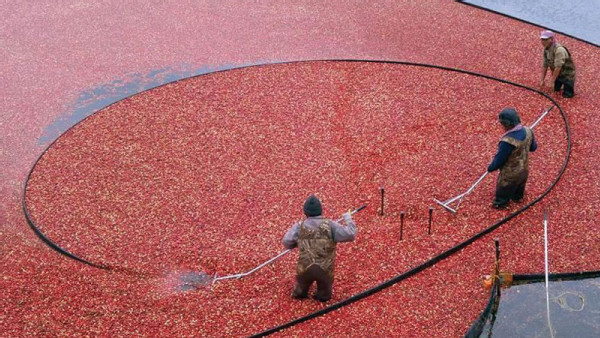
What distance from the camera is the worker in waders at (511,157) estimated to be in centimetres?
869

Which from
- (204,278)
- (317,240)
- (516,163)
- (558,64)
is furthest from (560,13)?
(204,278)

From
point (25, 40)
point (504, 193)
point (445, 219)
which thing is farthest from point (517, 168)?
point (25, 40)

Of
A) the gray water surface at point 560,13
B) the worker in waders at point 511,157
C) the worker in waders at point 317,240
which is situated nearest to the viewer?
the worker in waders at point 317,240

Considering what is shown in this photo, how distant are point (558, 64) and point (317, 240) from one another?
683 cm

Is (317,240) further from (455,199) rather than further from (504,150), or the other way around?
(504,150)

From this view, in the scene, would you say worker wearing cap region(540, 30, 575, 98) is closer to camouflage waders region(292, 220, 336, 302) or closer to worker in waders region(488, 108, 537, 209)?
worker in waders region(488, 108, 537, 209)

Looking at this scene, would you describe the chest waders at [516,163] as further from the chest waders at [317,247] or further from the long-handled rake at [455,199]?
the chest waders at [317,247]

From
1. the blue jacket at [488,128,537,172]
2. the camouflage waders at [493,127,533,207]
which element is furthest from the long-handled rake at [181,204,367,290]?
the camouflage waders at [493,127,533,207]

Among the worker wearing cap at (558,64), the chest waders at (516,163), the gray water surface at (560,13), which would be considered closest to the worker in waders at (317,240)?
the chest waders at (516,163)

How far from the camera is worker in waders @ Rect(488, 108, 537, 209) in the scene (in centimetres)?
869

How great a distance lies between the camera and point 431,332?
7.07m

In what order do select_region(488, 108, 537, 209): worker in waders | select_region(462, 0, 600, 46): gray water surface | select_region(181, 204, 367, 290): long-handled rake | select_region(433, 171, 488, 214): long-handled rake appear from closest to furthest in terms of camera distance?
1. select_region(181, 204, 367, 290): long-handled rake
2. select_region(488, 108, 537, 209): worker in waders
3. select_region(433, 171, 488, 214): long-handled rake
4. select_region(462, 0, 600, 46): gray water surface

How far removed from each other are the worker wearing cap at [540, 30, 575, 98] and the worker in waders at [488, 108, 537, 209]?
3468 millimetres

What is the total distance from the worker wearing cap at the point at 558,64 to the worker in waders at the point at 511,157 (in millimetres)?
3468
